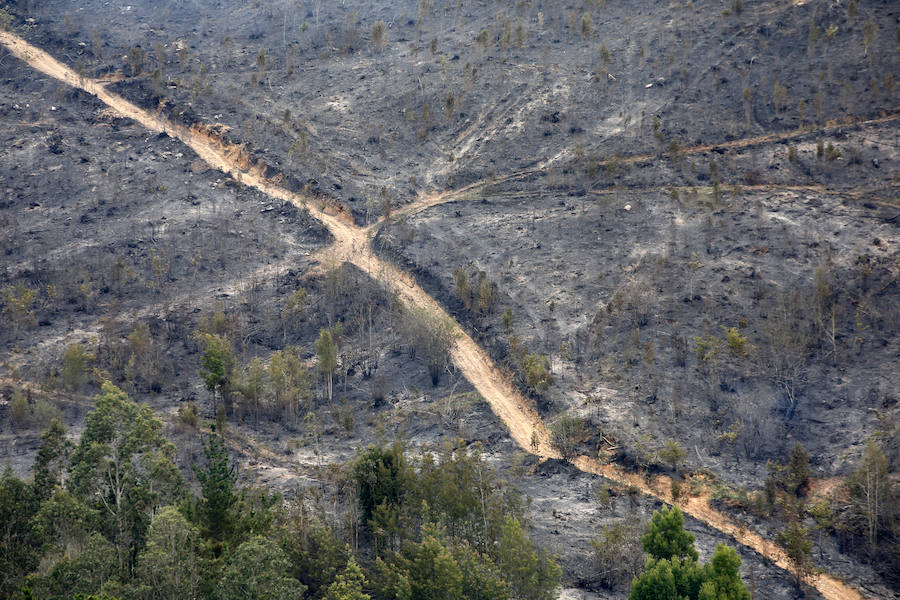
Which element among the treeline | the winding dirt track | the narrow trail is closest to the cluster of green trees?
the treeline

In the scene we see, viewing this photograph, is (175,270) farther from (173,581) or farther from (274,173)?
(173,581)

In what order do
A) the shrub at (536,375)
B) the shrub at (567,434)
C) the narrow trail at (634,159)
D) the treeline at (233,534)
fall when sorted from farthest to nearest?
1. the narrow trail at (634,159)
2. the shrub at (536,375)
3. the shrub at (567,434)
4. the treeline at (233,534)

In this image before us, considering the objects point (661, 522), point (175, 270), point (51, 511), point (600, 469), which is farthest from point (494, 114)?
point (51, 511)

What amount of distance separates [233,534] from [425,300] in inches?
755

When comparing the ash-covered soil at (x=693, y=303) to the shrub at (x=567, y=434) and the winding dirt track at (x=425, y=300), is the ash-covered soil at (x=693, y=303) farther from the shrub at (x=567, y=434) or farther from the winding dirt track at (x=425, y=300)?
the winding dirt track at (x=425, y=300)

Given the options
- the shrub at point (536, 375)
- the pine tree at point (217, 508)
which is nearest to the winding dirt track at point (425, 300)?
the shrub at point (536, 375)

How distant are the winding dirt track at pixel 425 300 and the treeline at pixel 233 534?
6697 mm

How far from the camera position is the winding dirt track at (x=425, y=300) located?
102ft

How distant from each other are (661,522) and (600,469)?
28.8 feet

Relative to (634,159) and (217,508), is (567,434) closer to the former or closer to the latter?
(217,508)

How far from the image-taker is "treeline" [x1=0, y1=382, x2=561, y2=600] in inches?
896

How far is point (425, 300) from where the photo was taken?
42906mm

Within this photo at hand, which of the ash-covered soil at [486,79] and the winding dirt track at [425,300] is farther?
the ash-covered soil at [486,79]

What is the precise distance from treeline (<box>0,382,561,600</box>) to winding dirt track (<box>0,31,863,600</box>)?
670 cm
